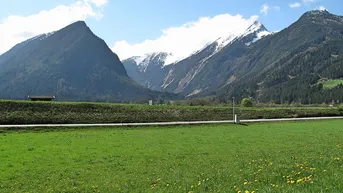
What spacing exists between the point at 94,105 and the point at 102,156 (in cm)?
4742

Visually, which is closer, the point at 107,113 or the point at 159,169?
the point at 159,169

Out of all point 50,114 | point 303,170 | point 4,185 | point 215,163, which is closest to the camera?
point 303,170

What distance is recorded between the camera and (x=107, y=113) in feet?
231

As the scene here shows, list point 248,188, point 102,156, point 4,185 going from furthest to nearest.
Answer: point 102,156, point 4,185, point 248,188

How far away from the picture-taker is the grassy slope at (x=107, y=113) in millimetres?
62031

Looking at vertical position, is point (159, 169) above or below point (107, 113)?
below

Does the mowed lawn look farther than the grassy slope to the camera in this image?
No

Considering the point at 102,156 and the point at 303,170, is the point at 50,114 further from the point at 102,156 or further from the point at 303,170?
the point at 303,170

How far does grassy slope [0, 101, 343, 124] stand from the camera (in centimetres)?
6203

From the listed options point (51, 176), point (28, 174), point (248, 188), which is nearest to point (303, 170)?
point (248, 188)

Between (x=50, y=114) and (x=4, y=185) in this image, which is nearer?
(x=4, y=185)

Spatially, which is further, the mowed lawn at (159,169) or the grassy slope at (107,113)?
the grassy slope at (107,113)

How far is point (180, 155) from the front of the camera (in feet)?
89.8

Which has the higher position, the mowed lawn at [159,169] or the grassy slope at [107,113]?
the grassy slope at [107,113]
